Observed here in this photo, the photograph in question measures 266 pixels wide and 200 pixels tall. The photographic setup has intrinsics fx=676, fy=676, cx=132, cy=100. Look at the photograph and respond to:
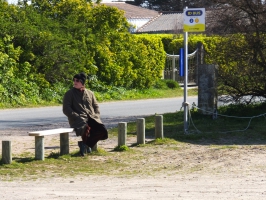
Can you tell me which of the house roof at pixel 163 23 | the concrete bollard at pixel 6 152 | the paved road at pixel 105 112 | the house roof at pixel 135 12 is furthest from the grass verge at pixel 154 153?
the house roof at pixel 135 12

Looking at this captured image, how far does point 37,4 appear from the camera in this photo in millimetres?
28953

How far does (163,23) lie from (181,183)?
163 feet

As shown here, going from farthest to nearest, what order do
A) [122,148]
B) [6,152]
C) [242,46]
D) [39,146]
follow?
[242,46] → [122,148] → [39,146] → [6,152]

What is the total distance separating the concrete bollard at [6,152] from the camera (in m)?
11.7

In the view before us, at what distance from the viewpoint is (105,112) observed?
2278 centimetres

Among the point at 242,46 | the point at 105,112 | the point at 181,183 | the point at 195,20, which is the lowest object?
the point at 181,183

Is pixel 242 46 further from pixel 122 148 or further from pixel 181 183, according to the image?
pixel 181 183

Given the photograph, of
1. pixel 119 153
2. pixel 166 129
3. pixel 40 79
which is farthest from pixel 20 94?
pixel 119 153

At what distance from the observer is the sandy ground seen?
30.2 feet

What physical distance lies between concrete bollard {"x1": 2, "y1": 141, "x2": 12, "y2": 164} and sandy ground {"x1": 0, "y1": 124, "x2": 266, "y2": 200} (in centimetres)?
127

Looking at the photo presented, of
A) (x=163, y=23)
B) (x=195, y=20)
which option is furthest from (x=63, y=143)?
(x=163, y=23)

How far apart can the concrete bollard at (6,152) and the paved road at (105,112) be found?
20.8 ft

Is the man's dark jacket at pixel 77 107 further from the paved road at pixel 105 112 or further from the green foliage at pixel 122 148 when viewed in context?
the paved road at pixel 105 112

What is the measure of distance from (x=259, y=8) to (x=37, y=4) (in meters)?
12.9
